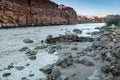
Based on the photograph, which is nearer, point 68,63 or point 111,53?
point 68,63

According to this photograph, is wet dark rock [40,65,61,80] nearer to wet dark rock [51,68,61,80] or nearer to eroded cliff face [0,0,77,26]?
wet dark rock [51,68,61,80]

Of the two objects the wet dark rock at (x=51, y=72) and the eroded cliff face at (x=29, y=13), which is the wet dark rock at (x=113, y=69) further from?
the eroded cliff face at (x=29, y=13)

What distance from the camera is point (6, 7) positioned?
87625 mm

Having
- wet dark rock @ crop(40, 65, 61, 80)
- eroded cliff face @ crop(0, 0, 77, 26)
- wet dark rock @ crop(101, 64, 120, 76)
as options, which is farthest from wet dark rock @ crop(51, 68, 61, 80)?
eroded cliff face @ crop(0, 0, 77, 26)

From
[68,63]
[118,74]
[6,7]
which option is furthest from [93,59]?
[6,7]

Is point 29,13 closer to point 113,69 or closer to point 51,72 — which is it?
point 51,72

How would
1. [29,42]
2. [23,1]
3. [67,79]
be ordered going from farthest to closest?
[23,1]
[29,42]
[67,79]

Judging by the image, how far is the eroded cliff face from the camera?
86.8 metres

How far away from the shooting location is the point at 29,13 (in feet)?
368

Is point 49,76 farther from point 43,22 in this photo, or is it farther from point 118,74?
point 43,22

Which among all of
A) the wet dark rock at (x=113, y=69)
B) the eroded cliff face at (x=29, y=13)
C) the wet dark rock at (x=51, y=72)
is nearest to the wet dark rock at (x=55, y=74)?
the wet dark rock at (x=51, y=72)

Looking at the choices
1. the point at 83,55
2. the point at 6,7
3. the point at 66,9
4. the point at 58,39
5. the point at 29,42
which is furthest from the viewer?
the point at 66,9

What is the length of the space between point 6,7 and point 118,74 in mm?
79107

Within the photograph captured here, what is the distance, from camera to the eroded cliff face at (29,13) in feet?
285
